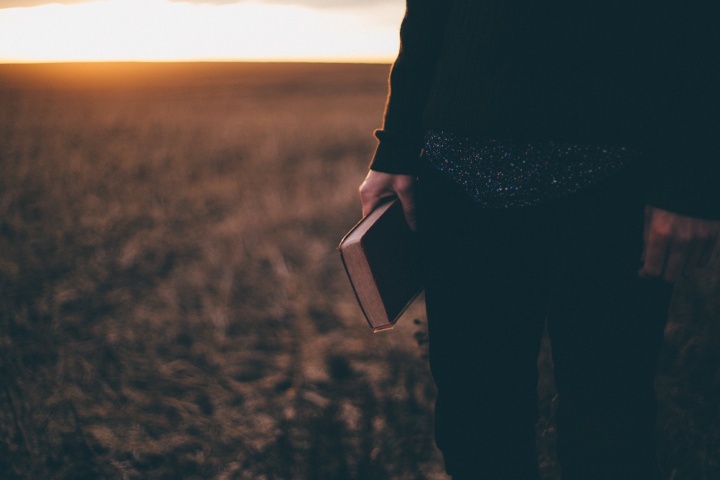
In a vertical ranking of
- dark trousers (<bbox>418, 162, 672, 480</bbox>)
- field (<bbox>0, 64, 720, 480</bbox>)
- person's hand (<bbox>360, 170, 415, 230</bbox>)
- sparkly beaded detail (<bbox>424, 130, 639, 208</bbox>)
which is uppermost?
sparkly beaded detail (<bbox>424, 130, 639, 208</bbox>)

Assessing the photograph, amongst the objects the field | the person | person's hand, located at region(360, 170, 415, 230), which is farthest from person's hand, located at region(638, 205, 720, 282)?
the field

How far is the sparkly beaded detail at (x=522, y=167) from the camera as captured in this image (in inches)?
27.0

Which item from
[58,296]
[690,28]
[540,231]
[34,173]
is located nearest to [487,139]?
[540,231]

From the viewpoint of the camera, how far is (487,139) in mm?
754

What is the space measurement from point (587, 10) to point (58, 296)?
2.88 m

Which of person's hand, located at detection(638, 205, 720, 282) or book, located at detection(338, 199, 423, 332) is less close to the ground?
person's hand, located at detection(638, 205, 720, 282)

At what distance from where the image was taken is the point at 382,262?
94 centimetres

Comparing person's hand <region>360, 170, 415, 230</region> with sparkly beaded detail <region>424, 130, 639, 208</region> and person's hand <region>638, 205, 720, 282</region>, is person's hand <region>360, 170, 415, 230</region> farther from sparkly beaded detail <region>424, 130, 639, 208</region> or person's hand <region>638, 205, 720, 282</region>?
person's hand <region>638, 205, 720, 282</region>

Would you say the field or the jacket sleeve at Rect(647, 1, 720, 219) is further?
the field

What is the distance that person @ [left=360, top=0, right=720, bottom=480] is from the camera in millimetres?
647

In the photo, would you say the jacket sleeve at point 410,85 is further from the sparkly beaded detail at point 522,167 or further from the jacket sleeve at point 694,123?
the jacket sleeve at point 694,123

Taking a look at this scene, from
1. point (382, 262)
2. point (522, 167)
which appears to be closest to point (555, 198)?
point (522, 167)

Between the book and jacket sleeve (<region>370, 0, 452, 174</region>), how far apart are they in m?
0.10

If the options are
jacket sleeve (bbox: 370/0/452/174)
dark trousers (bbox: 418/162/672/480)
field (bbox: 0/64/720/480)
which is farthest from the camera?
field (bbox: 0/64/720/480)
